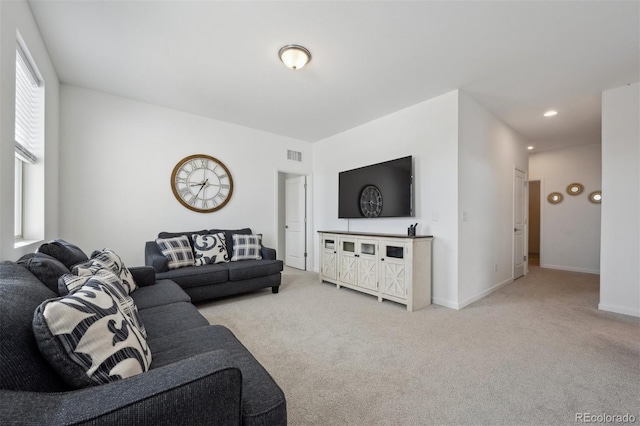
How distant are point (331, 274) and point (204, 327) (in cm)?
270

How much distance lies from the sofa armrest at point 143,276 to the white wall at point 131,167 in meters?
1.20

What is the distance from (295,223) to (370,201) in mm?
2061

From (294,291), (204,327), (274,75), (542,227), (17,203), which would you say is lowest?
(294,291)

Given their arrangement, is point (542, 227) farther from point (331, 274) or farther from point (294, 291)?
point (294, 291)

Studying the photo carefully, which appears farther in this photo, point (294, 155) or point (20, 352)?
point (294, 155)

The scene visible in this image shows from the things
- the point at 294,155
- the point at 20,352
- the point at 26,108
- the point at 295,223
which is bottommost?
the point at 20,352

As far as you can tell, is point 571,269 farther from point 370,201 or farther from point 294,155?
point 294,155

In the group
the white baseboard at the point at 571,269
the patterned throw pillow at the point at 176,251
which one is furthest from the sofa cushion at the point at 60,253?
the white baseboard at the point at 571,269

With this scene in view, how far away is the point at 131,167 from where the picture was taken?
344cm

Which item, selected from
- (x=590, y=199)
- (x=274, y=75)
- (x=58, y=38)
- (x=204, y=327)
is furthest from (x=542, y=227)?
(x=58, y=38)

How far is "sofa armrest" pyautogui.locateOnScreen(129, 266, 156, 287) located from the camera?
2.43 meters

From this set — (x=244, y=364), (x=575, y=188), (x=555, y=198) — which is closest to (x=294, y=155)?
(x=244, y=364)

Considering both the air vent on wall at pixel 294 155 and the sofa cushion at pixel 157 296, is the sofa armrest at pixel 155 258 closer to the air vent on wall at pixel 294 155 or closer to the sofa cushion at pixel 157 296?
the sofa cushion at pixel 157 296

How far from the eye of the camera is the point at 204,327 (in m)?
1.49
